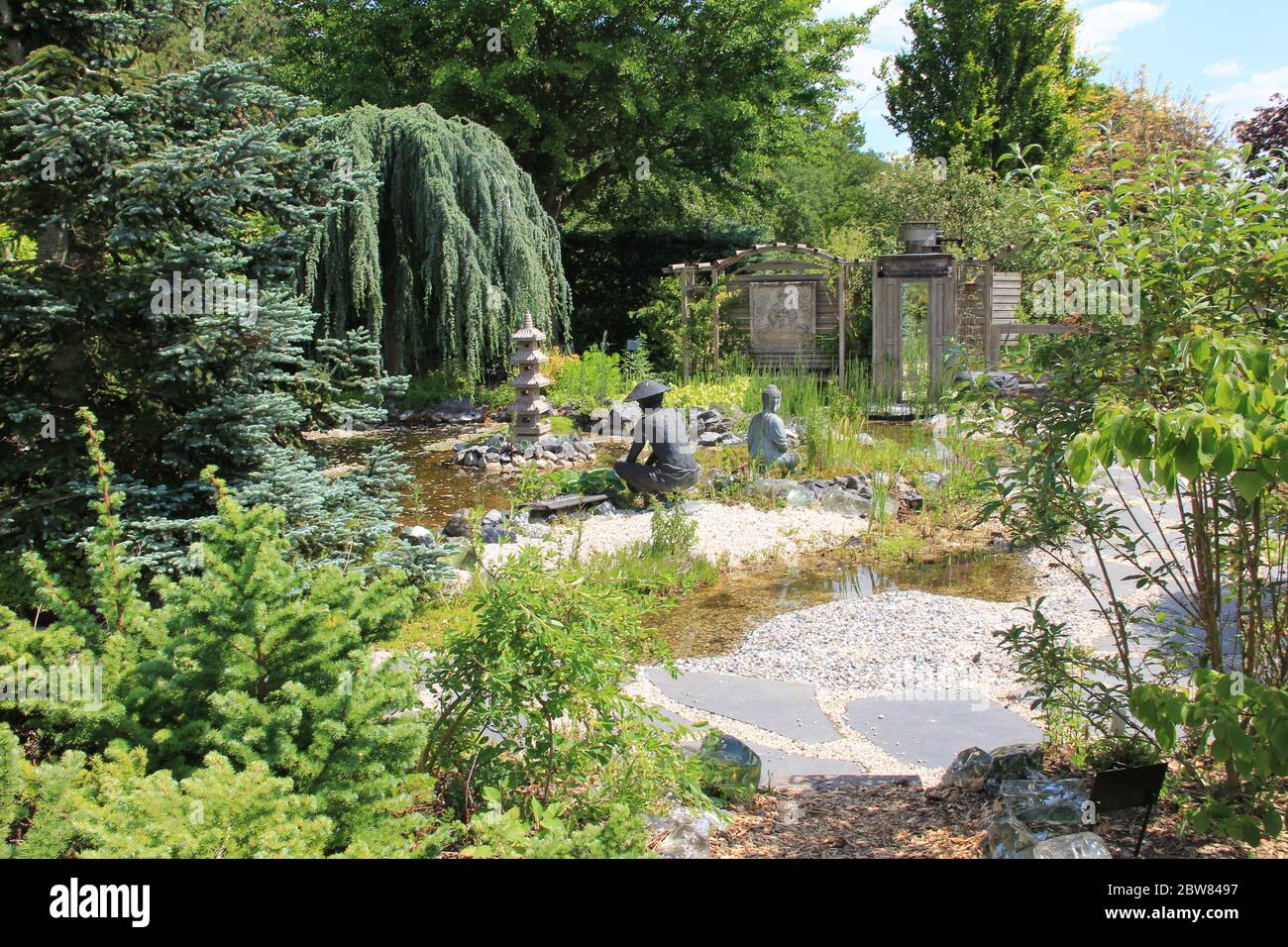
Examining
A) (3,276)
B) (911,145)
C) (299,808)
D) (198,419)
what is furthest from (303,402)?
(911,145)

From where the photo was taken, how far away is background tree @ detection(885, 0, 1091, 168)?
2014 centimetres

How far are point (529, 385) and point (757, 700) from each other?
6813mm

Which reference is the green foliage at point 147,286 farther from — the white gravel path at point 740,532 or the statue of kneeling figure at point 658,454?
the statue of kneeling figure at point 658,454

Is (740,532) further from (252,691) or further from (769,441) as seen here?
(252,691)

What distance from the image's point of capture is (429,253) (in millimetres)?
12039

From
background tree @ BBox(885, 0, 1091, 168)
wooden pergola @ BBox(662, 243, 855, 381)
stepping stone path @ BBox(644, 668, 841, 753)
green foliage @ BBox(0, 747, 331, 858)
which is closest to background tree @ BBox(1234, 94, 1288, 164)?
wooden pergola @ BBox(662, 243, 855, 381)

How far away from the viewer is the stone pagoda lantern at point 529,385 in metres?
10.7

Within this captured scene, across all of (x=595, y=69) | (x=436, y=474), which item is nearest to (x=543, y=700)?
(x=436, y=474)

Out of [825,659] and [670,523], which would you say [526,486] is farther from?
[670,523]

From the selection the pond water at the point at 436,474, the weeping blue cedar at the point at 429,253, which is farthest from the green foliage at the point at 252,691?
the weeping blue cedar at the point at 429,253

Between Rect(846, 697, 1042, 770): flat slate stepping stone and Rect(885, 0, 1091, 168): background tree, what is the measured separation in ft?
58.7

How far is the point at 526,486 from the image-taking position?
352 cm

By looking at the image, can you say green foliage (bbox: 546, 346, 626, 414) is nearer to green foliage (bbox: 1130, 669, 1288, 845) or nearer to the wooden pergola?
the wooden pergola

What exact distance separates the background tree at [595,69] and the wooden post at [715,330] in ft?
11.7
